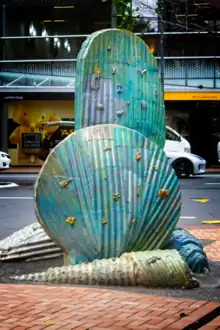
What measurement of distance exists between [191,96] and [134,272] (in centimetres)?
2206

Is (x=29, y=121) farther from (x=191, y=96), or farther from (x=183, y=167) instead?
(x=183, y=167)

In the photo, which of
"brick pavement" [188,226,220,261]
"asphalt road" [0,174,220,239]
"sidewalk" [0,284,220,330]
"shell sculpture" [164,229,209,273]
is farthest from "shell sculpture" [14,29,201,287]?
"asphalt road" [0,174,220,239]

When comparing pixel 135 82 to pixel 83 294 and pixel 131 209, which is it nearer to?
pixel 131 209

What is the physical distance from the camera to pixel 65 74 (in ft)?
95.3

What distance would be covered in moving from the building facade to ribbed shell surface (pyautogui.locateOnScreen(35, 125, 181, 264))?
21.2 meters

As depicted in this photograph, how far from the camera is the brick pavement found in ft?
28.8

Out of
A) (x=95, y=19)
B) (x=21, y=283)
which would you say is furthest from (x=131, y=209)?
(x=95, y=19)

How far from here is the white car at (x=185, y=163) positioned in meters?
23.5

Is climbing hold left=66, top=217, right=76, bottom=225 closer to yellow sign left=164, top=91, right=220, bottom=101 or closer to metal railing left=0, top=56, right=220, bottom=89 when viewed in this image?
metal railing left=0, top=56, right=220, bottom=89

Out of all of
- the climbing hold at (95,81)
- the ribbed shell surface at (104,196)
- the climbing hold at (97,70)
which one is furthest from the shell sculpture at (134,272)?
the climbing hold at (97,70)

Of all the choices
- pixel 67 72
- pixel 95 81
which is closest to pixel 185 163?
pixel 67 72

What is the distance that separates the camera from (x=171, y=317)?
5.56m

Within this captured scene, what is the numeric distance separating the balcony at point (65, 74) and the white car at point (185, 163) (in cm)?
536

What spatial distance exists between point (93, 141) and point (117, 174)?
1.38 feet
